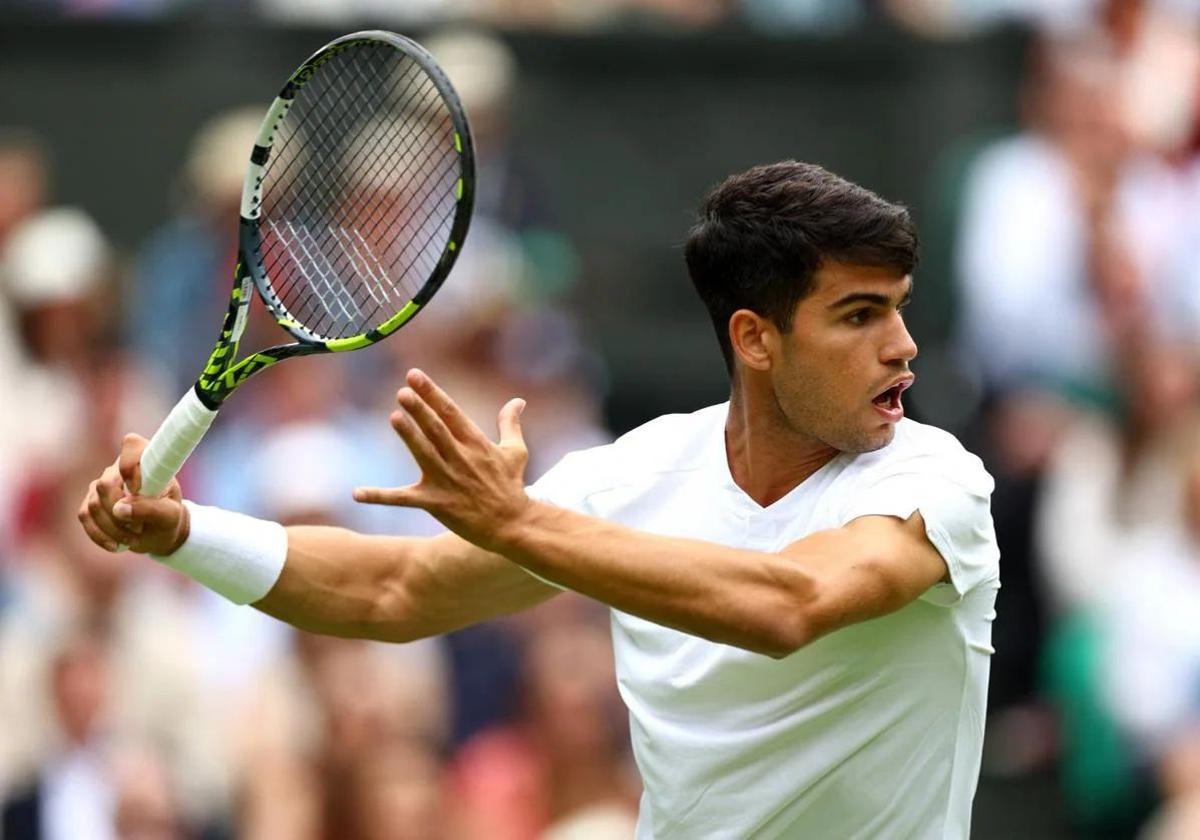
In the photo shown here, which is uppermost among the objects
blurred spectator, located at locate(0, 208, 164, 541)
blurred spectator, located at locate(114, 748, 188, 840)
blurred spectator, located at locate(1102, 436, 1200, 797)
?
blurred spectator, located at locate(0, 208, 164, 541)

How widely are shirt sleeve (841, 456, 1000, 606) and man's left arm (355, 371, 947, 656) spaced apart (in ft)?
0.64

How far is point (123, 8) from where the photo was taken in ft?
30.8

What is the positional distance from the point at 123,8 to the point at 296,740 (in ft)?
11.8

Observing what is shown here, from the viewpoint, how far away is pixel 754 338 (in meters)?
3.98

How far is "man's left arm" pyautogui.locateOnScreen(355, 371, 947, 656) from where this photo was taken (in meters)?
3.53

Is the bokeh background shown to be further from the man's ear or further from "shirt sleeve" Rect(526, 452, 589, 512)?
the man's ear

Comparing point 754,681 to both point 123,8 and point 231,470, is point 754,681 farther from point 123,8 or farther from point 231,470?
point 123,8

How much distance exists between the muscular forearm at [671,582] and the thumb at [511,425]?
0.13 meters

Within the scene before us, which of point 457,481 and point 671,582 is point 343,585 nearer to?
point 457,481

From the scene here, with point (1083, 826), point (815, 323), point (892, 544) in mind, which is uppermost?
point (815, 323)

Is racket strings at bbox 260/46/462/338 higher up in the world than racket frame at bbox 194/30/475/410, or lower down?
lower down

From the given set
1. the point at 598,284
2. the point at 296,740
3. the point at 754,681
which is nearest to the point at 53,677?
the point at 296,740

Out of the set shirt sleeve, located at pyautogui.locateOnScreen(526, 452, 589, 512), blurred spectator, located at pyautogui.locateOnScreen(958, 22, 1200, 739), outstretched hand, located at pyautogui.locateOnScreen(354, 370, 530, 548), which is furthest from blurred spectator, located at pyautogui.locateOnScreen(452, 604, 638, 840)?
outstretched hand, located at pyautogui.locateOnScreen(354, 370, 530, 548)

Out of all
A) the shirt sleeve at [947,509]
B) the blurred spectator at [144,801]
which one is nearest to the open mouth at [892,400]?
the shirt sleeve at [947,509]
